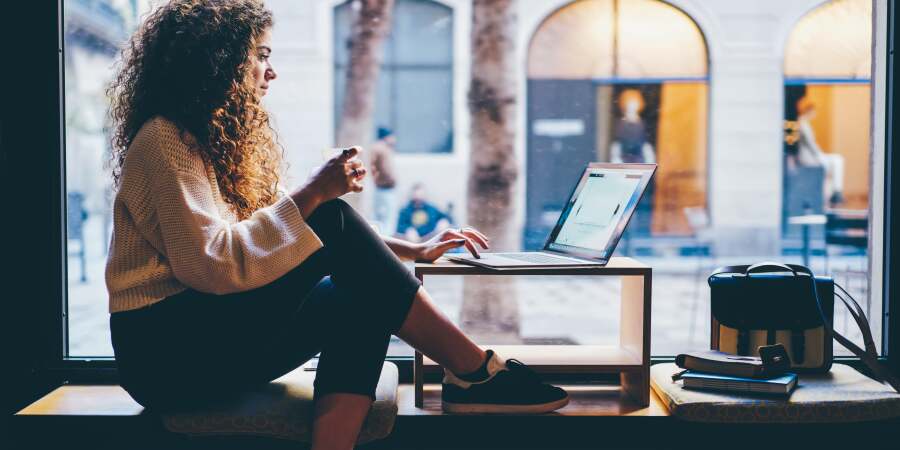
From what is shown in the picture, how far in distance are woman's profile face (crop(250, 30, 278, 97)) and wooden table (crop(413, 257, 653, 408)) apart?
0.55 meters

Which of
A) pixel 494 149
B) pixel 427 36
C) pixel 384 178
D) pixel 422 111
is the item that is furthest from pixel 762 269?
pixel 427 36

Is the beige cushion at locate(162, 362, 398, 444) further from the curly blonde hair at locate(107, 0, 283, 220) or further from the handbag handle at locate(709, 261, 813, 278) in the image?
the handbag handle at locate(709, 261, 813, 278)

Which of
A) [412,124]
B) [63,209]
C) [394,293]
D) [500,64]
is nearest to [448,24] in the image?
[412,124]

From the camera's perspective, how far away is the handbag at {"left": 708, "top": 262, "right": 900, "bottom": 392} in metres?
1.95

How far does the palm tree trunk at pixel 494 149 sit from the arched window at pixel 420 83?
51 centimetres

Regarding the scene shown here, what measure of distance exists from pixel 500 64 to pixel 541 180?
0.52 meters

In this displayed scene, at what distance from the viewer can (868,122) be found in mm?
2334

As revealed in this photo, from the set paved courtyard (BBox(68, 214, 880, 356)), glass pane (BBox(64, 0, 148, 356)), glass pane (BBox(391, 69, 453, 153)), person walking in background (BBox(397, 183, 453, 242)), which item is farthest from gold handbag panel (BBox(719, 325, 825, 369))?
glass pane (BBox(391, 69, 453, 153))

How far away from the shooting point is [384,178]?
11.1ft

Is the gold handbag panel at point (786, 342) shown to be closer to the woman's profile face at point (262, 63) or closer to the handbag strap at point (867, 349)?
the handbag strap at point (867, 349)

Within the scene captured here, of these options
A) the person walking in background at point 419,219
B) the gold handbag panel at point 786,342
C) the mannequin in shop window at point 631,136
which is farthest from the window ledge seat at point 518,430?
the person walking in background at point 419,219

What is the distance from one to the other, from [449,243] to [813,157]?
350 centimetres

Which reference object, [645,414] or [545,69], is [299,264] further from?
[545,69]

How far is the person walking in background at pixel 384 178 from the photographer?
3.17 metres
